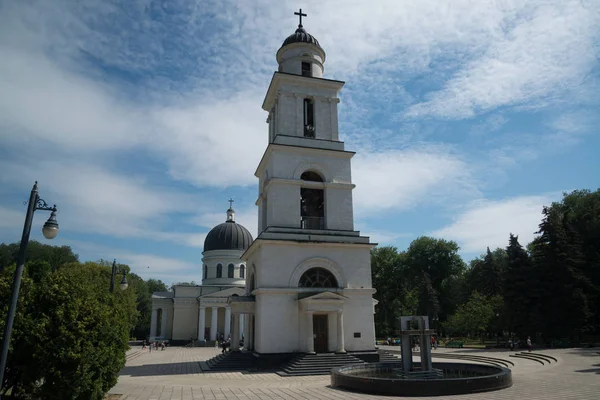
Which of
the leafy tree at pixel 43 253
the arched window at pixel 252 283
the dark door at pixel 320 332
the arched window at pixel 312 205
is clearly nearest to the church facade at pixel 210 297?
the leafy tree at pixel 43 253

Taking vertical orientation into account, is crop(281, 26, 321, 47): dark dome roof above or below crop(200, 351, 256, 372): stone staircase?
above

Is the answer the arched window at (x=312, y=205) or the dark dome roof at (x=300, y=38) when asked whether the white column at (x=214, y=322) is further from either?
the dark dome roof at (x=300, y=38)

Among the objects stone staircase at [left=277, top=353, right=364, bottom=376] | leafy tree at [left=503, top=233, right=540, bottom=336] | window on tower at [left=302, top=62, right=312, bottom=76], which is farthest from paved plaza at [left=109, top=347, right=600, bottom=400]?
window on tower at [left=302, top=62, right=312, bottom=76]

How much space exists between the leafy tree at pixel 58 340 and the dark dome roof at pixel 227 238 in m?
40.2

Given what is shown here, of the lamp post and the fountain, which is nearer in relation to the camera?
the lamp post

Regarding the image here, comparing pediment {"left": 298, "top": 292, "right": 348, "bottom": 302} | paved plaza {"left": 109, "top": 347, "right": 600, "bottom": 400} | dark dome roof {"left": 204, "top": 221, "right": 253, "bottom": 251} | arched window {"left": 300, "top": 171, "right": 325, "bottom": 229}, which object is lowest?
paved plaza {"left": 109, "top": 347, "right": 600, "bottom": 400}

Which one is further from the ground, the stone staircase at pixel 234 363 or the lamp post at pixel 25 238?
the lamp post at pixel 25 238

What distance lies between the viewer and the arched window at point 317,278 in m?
22.5

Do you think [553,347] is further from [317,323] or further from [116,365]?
[116,365]

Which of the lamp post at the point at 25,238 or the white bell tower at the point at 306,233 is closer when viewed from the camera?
the lamp post at the point at 25,238

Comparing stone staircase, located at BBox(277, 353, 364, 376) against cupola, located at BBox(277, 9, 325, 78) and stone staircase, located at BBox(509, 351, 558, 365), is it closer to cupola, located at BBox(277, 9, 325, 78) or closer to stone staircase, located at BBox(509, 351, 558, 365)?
stone staircase, located at BBox(509, 351, 558, 365)

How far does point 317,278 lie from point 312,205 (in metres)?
4.75

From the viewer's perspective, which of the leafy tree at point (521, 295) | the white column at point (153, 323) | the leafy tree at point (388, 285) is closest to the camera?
the leafy tree at point (521, 295)

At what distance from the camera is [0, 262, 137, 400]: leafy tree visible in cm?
1009
